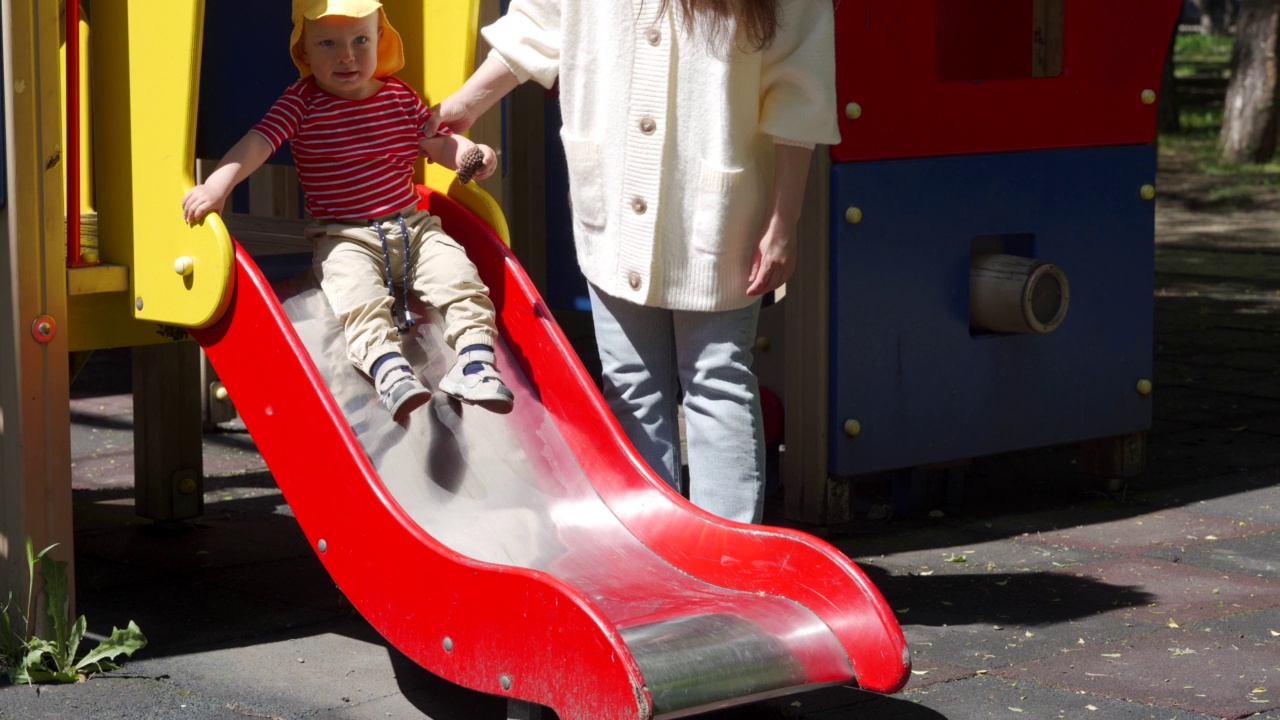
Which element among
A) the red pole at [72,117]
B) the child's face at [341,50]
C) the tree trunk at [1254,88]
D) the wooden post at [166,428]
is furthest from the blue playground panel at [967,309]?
the tree trunk at [1254,88]

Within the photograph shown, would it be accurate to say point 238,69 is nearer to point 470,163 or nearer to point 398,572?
point 470,163

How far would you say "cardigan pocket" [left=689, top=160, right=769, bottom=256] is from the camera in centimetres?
329

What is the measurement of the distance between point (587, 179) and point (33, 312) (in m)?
1.13

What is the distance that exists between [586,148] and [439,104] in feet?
1.84

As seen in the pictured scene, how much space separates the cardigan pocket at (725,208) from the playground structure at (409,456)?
1.43 ft

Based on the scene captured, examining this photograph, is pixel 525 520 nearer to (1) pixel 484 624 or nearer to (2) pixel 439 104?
(1) pixel 484 624

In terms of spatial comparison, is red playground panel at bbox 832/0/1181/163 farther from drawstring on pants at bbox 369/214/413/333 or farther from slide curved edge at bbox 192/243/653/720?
slide curved edge at bbox 192/243/653/720

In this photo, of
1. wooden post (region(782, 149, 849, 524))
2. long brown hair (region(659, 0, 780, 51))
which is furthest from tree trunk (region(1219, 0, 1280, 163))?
long brown hair (region(659, 0, 780, 51))

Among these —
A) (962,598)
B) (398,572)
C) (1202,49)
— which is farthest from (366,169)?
(1202,49)

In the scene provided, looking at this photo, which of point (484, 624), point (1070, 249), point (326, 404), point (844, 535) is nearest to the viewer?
point (484, 624)

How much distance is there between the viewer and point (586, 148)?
339cm

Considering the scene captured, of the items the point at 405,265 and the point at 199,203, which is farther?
the point at 405,265

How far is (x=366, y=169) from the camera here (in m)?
3.77

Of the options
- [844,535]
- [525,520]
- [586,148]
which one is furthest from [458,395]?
[844,535]
